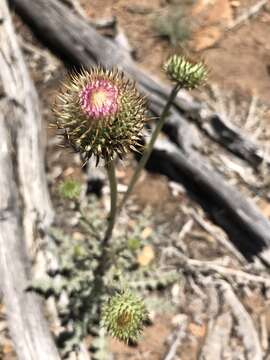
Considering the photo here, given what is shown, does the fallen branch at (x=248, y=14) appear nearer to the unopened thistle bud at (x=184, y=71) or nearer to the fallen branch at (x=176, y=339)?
the unopened thistle bud at (x=184, y=71)

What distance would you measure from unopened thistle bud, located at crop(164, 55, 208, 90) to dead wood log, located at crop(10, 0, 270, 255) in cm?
142

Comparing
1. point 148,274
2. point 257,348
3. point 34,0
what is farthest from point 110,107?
point 34,0

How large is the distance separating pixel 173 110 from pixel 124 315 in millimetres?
2684

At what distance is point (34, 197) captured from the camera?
16.1 ft

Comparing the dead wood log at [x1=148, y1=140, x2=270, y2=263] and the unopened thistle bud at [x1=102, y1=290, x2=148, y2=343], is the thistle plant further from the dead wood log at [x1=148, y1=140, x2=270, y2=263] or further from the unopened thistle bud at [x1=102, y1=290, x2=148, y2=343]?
the dead wood log at [x1=148, y1=140, x2=270, y2=263]

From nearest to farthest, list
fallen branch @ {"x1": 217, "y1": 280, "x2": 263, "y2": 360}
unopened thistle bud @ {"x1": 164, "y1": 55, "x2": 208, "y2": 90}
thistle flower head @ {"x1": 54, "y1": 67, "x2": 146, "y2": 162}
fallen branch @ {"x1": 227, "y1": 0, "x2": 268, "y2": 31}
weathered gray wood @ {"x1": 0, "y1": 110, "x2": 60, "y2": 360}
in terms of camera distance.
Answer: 1. thistle flower head @ {"x1": 54, "y1": 67, "x2": 146, "y2": 162}
2. unopened thistle bud @ {"x1": 164, "y1": 55, "x2": 208, "y2": 90}
3. weathered gray wood @ {"x1": 0, "y1": 110, "x2": 60, "y2": 360}
4. fallen branch @ {"x1": 217, "y1": 280, "x2": 263, "y2": 360}
5. fallen branch @ {"x1": 227, "y1": 0, "x2": 268, "y2": 31}

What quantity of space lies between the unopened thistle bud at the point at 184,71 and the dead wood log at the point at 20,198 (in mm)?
1570

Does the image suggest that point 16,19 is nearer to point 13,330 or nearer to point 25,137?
point 25,137

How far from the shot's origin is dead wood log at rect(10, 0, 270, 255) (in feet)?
16.7

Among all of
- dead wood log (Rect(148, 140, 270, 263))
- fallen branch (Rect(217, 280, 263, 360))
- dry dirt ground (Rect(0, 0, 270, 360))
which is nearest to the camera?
fallen branch (Rect(217, 280, 263, 360))

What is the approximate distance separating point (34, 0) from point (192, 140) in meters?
2.58

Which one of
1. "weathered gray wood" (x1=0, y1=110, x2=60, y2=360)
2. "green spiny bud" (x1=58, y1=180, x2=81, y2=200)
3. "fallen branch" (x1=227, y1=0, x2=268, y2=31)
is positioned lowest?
"weathered gray wood" (x1=0, y1=110, x2=60, y2=360)

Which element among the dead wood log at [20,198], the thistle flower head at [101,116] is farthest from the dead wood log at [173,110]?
the thistle flower head at [101,116]

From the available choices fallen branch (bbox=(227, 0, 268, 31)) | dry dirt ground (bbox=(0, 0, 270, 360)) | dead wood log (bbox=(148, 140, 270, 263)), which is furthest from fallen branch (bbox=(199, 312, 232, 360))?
fallen branch (bbox=(227, 0, 268, 31))
